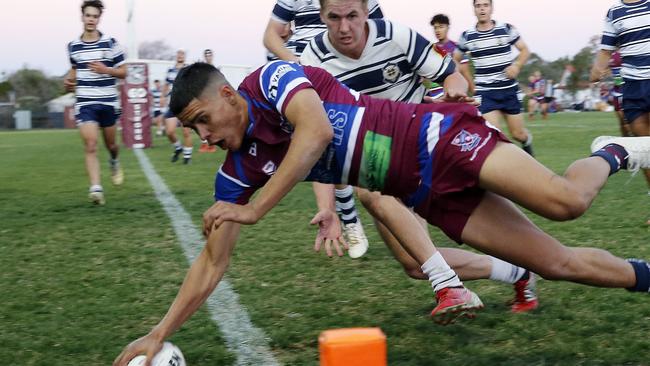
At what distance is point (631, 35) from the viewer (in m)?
6.85

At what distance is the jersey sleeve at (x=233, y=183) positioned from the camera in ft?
10.9

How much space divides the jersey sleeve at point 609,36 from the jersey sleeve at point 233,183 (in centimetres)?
471

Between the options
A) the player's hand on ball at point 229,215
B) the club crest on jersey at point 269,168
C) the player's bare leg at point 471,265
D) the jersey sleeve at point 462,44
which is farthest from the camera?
the jersey sleeve at point 462,44

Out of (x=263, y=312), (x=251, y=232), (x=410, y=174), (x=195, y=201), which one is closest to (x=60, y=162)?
(x=195, y=201)

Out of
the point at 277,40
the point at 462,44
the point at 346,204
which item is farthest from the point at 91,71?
the point at 346,204

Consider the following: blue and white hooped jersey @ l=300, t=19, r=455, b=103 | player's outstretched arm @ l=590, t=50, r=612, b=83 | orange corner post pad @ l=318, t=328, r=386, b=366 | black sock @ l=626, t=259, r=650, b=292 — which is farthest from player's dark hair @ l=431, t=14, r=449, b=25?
orange corner post pad @ l=318, t=328, r=386, b=366

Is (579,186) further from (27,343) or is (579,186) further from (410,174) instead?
(27,343)

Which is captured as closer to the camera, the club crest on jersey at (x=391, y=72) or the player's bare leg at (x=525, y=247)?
the player's bare leg at (x=525, y=247)

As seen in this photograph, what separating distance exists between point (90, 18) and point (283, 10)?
370cm

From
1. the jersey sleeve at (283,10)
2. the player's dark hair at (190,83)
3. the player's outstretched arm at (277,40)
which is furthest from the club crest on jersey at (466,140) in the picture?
the jersey sleeve at (283,10)

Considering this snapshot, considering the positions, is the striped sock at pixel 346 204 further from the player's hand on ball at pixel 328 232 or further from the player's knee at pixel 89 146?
the player's knee at pixel 89 146

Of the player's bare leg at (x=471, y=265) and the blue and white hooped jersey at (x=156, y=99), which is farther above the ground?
the player's bare leg at (x=471, y=265)

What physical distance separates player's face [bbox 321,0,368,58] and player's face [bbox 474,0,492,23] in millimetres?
5808

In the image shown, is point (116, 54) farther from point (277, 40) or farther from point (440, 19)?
point (440, 19)
